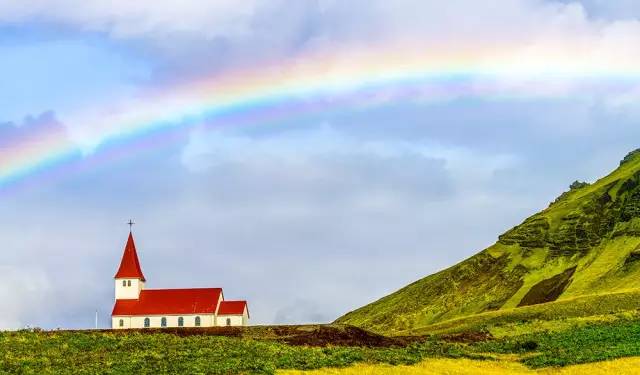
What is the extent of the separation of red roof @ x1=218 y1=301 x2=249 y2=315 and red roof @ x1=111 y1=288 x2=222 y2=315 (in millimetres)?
2033

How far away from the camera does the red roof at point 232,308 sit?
144m

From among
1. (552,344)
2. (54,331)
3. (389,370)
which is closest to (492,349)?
(552,344)

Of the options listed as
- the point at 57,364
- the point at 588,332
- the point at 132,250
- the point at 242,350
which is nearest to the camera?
the point at 57,364

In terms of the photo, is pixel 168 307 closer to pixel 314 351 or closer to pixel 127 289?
pixel 127 289

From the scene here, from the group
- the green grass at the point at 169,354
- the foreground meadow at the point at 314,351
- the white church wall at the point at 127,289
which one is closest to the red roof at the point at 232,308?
the white church wall at the point at 127,289

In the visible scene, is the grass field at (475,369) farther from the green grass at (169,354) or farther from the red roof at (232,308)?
the red roof at (232,308)

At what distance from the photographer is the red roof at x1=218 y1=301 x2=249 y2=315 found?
14425 centimetres

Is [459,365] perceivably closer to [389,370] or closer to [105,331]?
[389,370]

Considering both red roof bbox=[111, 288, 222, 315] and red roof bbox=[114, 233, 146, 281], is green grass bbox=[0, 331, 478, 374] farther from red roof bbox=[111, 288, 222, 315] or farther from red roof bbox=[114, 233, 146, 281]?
red roof bbox=[114, 233, 146, 281]

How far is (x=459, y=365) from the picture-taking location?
184 ft

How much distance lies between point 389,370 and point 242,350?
41.1ft

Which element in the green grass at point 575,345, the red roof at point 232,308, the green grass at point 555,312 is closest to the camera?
the green grass at point 575,345

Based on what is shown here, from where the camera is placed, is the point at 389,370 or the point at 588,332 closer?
the point at 389,370

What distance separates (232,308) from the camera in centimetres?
14488
